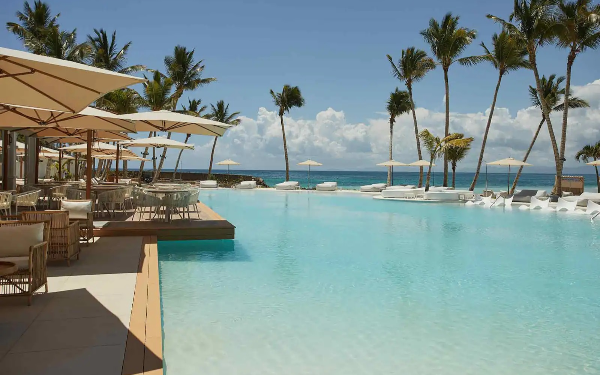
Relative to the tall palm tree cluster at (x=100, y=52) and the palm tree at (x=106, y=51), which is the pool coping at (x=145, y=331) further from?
the palm tree at (x=106, y=51)

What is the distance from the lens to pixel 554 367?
152 inches

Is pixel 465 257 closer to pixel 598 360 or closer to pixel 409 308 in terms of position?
pixel 409 308

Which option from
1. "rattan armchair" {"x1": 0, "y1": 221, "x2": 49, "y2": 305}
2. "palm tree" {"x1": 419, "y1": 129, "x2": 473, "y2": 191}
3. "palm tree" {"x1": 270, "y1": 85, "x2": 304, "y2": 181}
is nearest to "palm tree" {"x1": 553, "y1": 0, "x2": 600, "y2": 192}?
"palm tree" {"x1": 419, "y1": 129, "x2": 473, "y2": 191}

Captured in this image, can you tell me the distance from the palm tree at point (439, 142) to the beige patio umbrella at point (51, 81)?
21.0m

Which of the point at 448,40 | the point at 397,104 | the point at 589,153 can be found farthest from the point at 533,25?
the point at 589,153

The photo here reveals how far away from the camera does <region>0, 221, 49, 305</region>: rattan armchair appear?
4061 mm

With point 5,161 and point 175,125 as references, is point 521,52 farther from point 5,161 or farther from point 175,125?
point 5,161

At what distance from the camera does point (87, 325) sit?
3.70 metres

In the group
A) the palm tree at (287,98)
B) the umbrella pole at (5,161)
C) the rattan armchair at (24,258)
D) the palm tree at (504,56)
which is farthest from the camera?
the palm tree at (287,98)

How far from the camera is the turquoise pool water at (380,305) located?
391cm

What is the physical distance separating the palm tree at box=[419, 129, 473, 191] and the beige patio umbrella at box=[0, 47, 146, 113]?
21.0 metres

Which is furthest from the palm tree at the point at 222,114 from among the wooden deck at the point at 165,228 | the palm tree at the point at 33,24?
the wooden deck at the point at 165,228

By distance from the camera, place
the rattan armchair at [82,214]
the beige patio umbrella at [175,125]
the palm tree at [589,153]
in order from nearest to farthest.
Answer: the rattan armchair at [82,214] → the beige patio umbrella at [175,125] → the palm tree at [589,153]

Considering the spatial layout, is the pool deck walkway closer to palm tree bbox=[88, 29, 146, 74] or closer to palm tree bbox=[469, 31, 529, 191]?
palm tree bbox=[88, 29, 146, 74]
